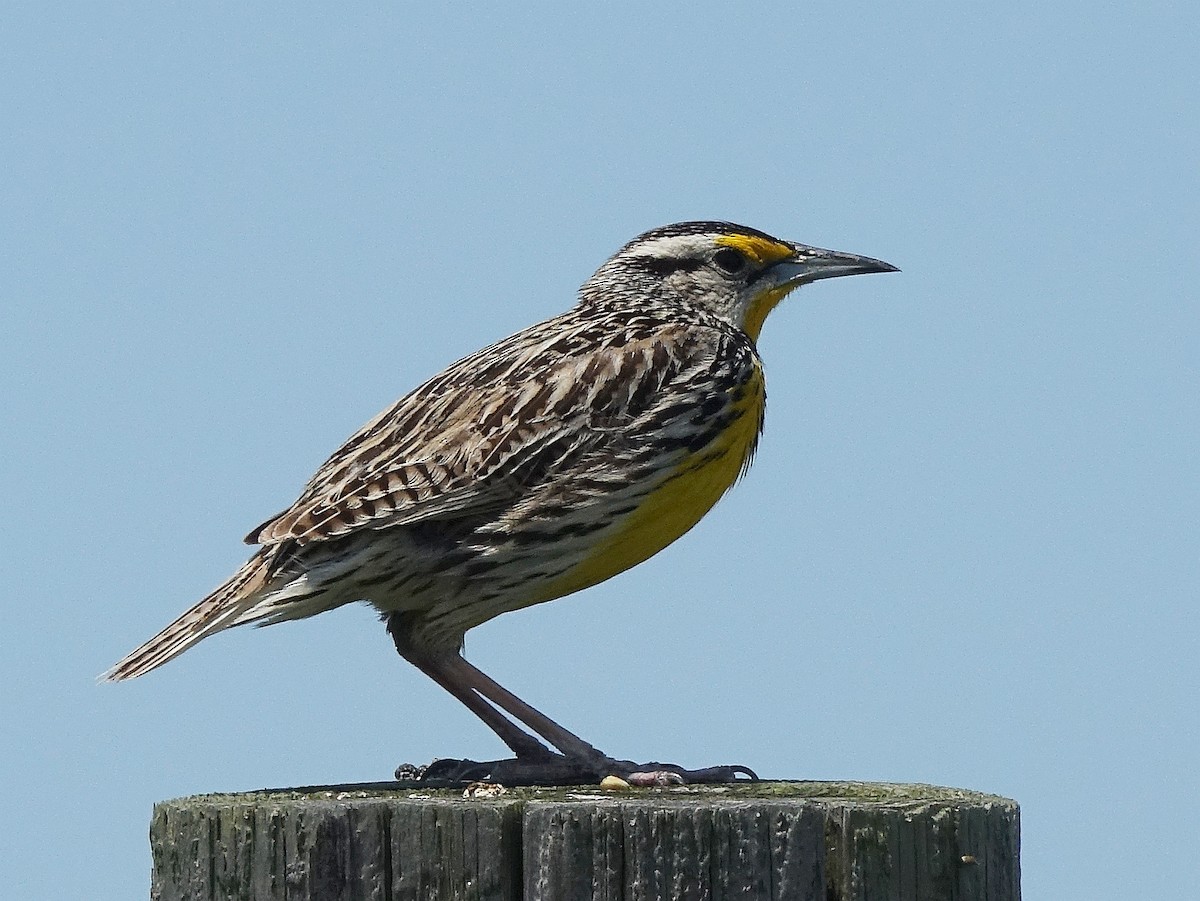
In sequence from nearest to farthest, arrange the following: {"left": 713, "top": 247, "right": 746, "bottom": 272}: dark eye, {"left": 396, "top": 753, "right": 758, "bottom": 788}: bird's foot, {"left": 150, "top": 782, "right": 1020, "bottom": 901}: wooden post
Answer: {"left": 150, "top": 782, "right": 1020, "bottom": 901}: wooden post
{"left": 396, "top": 753, "right": 758, "bottom": 788}: bird's foot
{"left": 713, "top": 247, "right": 746, "bottom": 272}: dark eye

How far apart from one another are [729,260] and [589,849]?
161 inches

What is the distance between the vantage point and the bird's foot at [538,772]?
657 cm

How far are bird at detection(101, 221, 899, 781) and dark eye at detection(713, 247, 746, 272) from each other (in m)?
0.72

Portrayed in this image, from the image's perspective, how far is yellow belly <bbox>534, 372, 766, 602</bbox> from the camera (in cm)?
716

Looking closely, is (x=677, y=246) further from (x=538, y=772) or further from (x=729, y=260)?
(x=538, y=772)

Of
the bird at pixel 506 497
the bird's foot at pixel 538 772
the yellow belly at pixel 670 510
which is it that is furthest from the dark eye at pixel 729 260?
the bird's foot at pixel 538 772

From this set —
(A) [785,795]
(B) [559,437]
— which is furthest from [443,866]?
(B) [559,437]

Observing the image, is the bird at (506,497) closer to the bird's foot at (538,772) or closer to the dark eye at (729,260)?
the bird's foot at (538,772)

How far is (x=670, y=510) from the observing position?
7.26 meters

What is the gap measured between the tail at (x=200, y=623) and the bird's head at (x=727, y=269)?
2.22 metres

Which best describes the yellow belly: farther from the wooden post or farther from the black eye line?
the wooden post

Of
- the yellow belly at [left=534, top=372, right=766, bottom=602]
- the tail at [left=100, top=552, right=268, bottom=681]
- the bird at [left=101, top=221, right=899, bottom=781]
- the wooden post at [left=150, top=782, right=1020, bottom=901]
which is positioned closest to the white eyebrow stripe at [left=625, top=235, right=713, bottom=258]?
the bird at [left=101, top=221, right=899, bottom=781]

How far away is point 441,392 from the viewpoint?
7.55m

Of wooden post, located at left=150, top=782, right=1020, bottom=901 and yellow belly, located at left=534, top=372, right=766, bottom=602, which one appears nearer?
wooden post, located at left=150, top=782, right=1020, bottom=901
